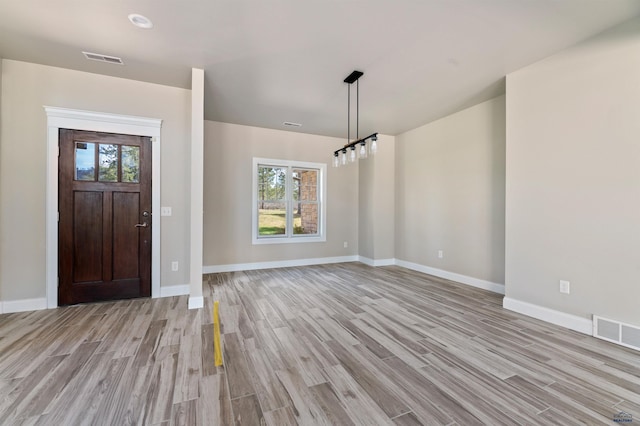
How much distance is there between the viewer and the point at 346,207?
654 centimetres

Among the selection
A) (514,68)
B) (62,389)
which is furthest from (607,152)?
(62,389)

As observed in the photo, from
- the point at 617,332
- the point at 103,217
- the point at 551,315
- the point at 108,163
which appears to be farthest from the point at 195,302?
the point at 617,332

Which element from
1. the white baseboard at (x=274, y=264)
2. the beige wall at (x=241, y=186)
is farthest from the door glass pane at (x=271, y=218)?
the white baseboard at (x=274, y=264)

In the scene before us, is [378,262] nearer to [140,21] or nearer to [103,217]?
[103,217]

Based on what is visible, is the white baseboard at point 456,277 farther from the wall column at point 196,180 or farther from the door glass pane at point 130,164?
the door glass pane at point 130,164

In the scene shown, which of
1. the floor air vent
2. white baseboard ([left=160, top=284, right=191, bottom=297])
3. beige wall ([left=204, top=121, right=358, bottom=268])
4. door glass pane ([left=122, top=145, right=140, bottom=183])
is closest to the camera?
the floor air vent

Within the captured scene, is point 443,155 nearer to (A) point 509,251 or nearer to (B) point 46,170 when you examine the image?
(A) point 509,251

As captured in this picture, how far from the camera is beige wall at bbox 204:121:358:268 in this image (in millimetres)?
5320

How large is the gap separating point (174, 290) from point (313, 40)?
3.67 meters

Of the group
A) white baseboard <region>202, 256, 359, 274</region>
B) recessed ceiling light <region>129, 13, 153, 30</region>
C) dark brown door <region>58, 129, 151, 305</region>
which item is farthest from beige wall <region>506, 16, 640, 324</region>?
dark brown door <region>58, 129, 151, 305</region>

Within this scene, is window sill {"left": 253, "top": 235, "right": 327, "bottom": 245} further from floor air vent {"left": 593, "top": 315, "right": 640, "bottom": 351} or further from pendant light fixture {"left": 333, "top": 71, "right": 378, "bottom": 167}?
floor air vent {"left": 593, "top": 315, "right": 640, "bottom": 351}

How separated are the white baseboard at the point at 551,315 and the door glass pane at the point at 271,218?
4176 mm

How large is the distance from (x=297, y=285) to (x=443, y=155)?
3537 millimetres

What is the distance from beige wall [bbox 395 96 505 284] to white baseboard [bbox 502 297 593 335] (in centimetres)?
78
